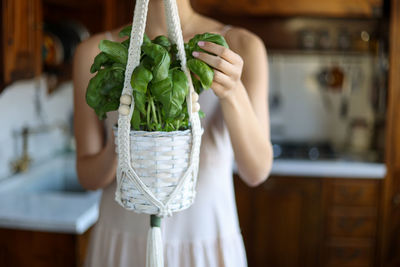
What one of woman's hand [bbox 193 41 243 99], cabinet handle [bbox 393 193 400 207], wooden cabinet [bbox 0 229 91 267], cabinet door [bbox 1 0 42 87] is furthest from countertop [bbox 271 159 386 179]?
woman's hand [bbox 193 41 243 99]

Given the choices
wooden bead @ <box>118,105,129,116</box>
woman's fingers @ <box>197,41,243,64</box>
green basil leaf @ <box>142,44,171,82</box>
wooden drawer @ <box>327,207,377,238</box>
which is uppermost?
woman's fingers @ <box>197,41,243,64</box>

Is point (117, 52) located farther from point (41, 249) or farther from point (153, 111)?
point (41, 249)

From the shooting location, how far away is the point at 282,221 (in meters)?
2.54

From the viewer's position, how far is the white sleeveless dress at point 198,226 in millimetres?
886

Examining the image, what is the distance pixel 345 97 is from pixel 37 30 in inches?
81.8

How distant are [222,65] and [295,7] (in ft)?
7.09

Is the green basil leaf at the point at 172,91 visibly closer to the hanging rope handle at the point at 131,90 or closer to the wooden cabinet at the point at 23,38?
the hanging rope handle at the point at 131,90

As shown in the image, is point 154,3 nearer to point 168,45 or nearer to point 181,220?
point 168,45

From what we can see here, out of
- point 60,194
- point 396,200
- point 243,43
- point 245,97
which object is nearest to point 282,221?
point 396,200

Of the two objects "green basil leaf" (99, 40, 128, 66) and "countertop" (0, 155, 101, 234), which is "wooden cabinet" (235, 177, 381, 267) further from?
"green basil leaf" (99, 40, 128, 66)

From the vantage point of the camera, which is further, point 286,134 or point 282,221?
point 286,134

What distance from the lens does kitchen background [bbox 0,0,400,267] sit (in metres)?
1.59

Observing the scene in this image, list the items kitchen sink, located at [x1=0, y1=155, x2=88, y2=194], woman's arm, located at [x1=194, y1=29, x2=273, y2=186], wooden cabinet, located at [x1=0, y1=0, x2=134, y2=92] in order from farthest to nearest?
kitchen sink, located at [x1=0, y1=155, x2=88, y2=194]
wooden cabinet, located at [x1=0, y1=0, x2=134, y2=92]
woman's arm, located at [x1=194, y1=29, x2=273, y2=186]

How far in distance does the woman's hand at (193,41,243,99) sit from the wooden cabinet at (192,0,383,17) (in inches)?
80.4
